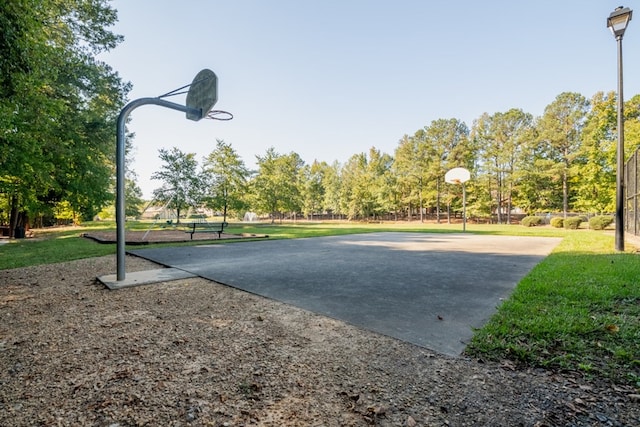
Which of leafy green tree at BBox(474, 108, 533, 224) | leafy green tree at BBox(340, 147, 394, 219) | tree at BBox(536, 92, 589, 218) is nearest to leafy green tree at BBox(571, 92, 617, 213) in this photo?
tree at BBox(536, 92, 589, 218)

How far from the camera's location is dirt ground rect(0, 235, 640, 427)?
1606 mm

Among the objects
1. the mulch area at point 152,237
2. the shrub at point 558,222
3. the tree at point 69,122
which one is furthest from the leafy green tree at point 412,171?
the tree at point 69,122

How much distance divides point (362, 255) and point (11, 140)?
9.77 meters

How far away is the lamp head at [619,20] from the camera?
6770mm

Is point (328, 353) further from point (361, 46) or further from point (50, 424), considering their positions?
point (361, 46)

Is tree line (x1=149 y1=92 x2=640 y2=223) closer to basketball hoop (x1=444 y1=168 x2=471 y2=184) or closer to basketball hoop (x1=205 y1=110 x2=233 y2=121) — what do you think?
basketball hoop (x1=444 y1=168 x2=471 y2=184)

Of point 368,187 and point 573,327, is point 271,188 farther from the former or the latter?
point 573,327

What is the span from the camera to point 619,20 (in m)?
6.89

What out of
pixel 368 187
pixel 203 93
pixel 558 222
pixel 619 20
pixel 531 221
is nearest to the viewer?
pixel 203 93

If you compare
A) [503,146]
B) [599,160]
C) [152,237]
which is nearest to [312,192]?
[503,146]

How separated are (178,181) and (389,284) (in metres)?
22.8

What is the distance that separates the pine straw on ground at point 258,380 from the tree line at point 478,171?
72.7 feet

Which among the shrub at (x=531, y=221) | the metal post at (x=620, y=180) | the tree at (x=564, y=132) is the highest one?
the tree at (x=564, y=132)

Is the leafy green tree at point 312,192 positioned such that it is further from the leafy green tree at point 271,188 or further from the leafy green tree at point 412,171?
the leafy green tree at point 271,188
